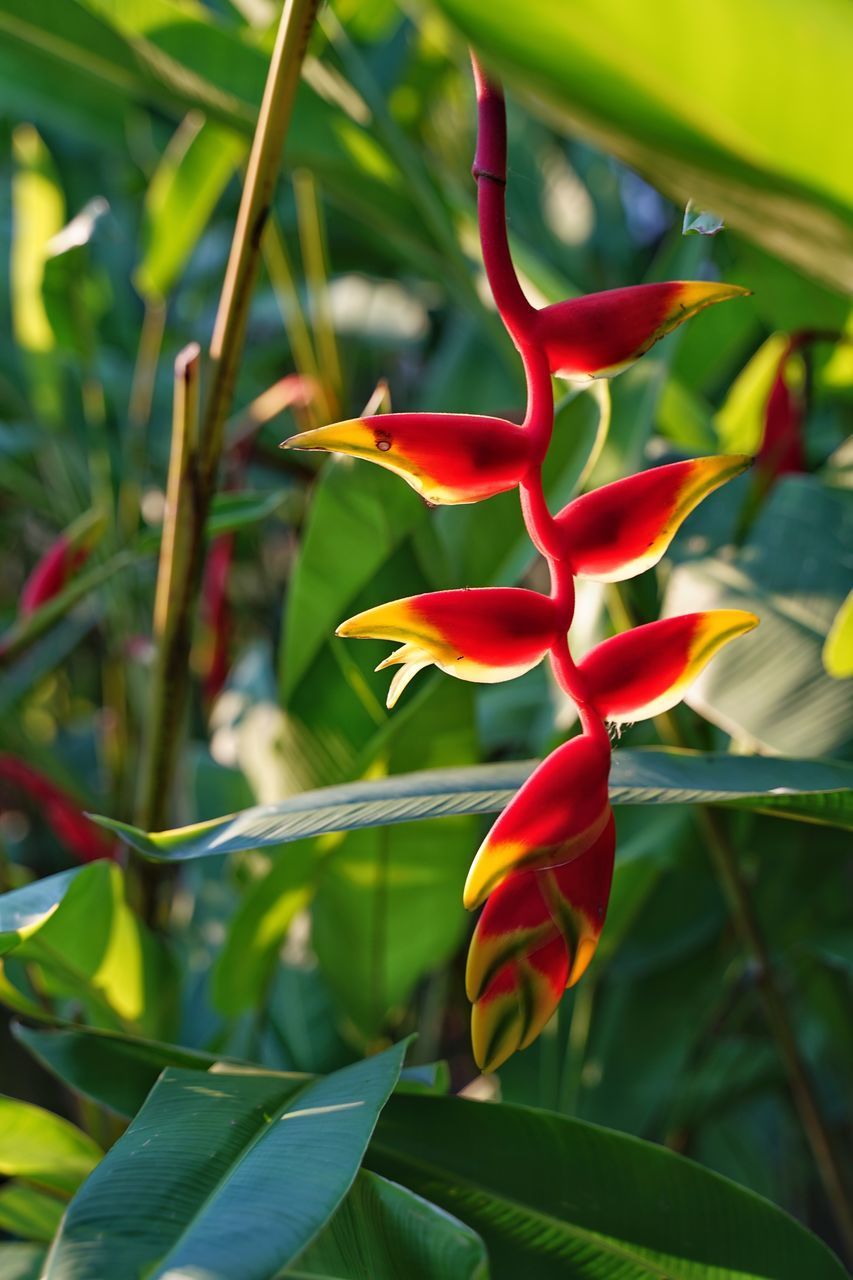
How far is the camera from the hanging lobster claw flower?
194mm

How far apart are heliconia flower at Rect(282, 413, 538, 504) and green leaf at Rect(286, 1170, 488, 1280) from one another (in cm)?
16

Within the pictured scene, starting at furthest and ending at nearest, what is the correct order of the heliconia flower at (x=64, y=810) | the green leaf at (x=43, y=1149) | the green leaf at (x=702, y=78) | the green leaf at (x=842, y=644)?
the heliconia flower at (x=64, y=810), the green leaf at (x=43, y=1149), the green leaf at (x=842, y=644), the green leaf at (x=702, y=78)

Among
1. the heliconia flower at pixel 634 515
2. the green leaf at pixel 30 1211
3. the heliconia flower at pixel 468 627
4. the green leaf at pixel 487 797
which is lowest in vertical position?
the green leaf at pixel 30 1211

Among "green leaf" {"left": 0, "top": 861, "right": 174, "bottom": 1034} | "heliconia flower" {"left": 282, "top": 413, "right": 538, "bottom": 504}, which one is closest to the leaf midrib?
"green leaf" {"left": 0, "top": 861, "right": 174, "bottom": 1034}

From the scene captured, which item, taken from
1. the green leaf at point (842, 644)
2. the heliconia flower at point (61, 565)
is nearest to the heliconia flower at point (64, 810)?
the heliconia flower at point (61, 565)

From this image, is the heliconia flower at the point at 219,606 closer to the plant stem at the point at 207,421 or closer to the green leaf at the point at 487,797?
the plant stem at the point at 207,421

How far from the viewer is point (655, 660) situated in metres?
0.21

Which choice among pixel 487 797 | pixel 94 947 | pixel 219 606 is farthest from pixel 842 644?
pixel 219 606

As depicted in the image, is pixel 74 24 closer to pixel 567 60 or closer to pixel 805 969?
pixel 567 60

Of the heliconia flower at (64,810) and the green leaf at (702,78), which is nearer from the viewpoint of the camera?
the green leaf at (702,78)

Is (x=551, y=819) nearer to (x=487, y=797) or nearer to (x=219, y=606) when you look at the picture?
(x=487, y=797)

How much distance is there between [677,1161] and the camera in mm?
333

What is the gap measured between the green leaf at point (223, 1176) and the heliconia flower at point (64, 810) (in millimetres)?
258

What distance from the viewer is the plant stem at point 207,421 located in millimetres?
294
